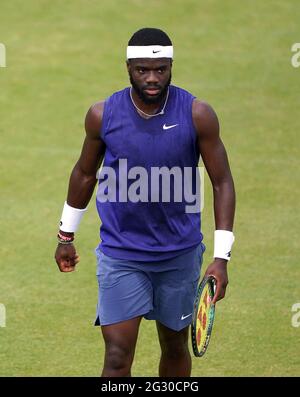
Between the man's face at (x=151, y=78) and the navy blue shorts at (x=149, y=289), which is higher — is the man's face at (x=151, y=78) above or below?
above

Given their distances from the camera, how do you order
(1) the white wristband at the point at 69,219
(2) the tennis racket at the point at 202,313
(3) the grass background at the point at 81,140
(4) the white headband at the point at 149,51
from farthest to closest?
(3) the grass background at the point at 81,140 < (1) the white wristband at the point at 69,219 < (4) the white headband at the point at 149,51 < (2) the tennis racket at the point at 202,313

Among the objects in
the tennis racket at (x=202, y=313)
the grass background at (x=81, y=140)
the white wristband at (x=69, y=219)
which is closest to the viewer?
the tennis racket at (x=202, y=313)

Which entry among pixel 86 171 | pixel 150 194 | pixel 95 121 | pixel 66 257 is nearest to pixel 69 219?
pixel 66 257

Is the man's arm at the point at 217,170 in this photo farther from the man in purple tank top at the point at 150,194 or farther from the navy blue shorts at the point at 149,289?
the navy blue shorts at the point at 149,289

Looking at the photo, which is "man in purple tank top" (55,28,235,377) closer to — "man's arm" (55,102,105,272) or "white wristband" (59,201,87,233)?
"man's arm" (55,102,105,272)

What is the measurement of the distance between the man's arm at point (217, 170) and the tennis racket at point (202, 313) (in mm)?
67

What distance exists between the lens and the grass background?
32.9ft

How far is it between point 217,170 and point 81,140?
861cm

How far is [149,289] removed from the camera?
8.03m

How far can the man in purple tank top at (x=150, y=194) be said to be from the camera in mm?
7770

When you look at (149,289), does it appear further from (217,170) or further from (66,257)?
(217,170)

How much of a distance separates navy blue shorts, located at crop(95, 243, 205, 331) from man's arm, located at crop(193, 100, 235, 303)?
13.9 inches

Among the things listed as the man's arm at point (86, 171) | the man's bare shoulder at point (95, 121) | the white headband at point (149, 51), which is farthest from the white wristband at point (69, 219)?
the white headband at point (149, 51)
